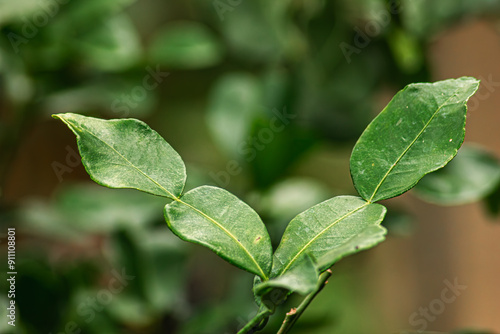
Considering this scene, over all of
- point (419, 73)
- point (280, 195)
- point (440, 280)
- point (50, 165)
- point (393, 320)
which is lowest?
point (393, 320)

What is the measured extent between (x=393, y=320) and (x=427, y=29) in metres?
0.78

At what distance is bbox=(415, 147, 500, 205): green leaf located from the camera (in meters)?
0.48

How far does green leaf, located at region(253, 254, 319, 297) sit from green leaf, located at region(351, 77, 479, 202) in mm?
51

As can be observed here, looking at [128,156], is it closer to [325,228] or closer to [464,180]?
[325,228]

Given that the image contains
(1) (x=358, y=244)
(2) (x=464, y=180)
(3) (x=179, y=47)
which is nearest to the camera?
(1) (x=358, y=244)

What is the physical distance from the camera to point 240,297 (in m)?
0.62

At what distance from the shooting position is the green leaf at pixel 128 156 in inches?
9.2

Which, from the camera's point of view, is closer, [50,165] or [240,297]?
[240,297]

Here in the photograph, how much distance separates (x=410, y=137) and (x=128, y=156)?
5.4 inches

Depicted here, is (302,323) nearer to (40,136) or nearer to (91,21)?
(91,21)

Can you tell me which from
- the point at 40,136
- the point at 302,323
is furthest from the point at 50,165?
the point at 302,323

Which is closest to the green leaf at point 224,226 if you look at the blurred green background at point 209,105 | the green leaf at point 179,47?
the blurred green background at point 209,105

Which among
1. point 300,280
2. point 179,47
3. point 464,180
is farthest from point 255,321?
point 179,47

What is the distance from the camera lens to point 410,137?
243 mm
